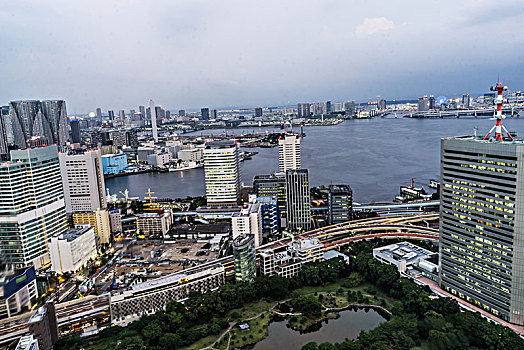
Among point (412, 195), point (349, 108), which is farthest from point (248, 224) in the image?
point (349, 108)

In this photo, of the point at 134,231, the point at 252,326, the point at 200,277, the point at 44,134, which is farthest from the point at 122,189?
the point at 252,326

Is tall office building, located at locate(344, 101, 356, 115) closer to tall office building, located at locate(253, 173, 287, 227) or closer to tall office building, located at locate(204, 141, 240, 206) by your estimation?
tall office building, located at locate(204, 141, 240, 206)

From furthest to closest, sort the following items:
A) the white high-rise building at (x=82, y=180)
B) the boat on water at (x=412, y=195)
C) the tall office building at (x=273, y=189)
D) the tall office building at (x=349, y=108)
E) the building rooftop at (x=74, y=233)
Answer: the tall office building at (x=349, y=108), the boat on water at (x=412, y=195), the white high-rise building at (x=82, y=180), the tall office building at (x=273, y=189), the building rooftop at (x=74, y=233)

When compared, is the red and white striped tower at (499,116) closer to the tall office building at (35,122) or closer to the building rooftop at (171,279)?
the building rooftop at (171,279)

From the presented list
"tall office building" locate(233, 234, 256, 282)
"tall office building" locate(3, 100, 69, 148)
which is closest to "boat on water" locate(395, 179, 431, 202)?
"tall office building" locate(233, 234, 256, 282)

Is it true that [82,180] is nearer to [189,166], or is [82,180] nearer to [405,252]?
[405,252]

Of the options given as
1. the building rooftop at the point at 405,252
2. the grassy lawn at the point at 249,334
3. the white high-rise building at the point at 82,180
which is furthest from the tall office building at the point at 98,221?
the building rooftop at the point at 405,252
